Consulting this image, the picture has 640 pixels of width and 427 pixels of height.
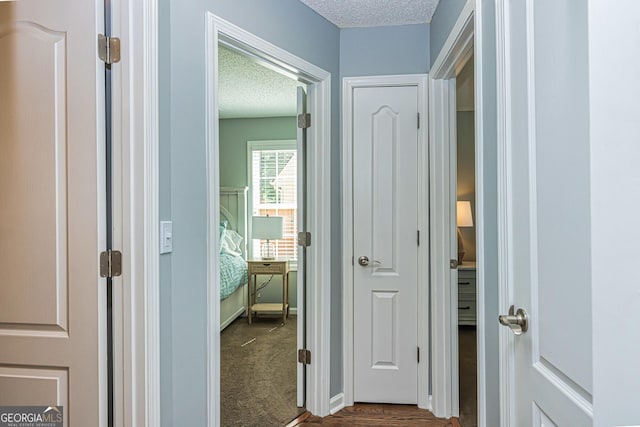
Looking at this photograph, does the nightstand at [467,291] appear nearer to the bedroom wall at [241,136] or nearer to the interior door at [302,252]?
the interior door at [302,252]

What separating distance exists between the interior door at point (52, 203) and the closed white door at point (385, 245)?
1.69m

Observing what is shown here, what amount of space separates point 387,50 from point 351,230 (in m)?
1.23

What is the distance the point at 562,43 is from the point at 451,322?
Answer: 6.47 feet

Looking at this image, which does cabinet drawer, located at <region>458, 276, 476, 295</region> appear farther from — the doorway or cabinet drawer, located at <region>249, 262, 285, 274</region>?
cabinet drawer, located at <region>249, 262, 285, 274</region>

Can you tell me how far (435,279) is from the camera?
102 inches

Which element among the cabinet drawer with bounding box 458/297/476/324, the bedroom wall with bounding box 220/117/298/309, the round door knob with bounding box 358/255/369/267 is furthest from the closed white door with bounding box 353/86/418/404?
the bedroom wall with bounding box 220/117/298/309

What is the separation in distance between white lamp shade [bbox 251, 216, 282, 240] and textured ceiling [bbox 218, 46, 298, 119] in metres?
1.38

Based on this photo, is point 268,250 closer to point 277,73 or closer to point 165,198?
point 277,73

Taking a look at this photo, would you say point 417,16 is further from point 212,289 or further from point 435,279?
point 212,289

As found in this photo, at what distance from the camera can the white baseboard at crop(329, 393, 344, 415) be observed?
2.62 metres

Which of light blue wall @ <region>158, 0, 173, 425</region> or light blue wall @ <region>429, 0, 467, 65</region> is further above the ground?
light blue wall @ <region>429, 0, 467, 65</region>

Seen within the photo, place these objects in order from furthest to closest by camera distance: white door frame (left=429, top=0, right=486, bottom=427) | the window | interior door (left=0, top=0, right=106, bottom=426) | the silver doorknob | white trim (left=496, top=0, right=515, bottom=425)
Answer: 1. the window
2. white door frame (left=429, top=0, right=486, bottom=427)
3. interior door (left=0, top=0, right=106, bottom=426)
4. white trim (left=496, top=0, right=515, bottom=425)
5. the silver doorknob

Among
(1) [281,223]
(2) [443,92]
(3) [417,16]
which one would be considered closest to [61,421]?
(2) [443,92]

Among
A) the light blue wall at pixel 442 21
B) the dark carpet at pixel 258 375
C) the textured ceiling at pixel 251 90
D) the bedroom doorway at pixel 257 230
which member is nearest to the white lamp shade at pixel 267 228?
the bedroom doorway at pixel 257 230
